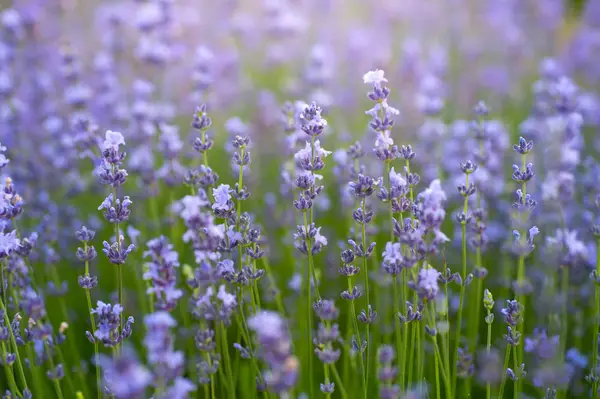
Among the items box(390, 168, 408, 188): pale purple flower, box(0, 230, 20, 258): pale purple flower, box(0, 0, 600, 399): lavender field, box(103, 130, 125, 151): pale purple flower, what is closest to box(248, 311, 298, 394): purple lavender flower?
box(0, 0, 600, 399): lavender field

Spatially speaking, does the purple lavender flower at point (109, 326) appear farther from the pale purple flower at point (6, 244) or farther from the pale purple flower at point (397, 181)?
the pale purple flower at point (397, 181)

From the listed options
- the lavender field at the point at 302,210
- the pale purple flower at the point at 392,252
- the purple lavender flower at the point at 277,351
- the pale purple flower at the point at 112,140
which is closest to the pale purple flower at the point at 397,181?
the lavender field at the point at 302,210

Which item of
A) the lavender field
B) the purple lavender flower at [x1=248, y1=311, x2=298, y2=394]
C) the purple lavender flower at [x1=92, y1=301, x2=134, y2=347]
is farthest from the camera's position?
the lavender field

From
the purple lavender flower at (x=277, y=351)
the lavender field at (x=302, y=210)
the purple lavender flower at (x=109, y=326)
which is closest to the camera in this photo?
the purple lavender flower at (x=277, y=351)

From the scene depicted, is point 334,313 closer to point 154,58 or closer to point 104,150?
point 104,150

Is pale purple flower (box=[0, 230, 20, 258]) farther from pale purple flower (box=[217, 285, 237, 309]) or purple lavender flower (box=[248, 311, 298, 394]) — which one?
purple lavender flower (box=[248, 311, 298, 394])

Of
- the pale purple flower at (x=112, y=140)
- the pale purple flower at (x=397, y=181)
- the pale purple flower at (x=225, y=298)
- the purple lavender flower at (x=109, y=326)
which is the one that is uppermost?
the pale purple flower at (x=112, y=140)

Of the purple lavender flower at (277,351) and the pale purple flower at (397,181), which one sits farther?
the pale purple flower at (397,181)

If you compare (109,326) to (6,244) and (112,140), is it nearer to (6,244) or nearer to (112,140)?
(6,244)
